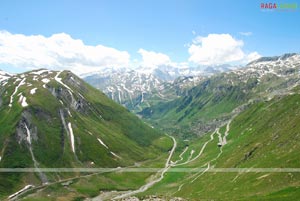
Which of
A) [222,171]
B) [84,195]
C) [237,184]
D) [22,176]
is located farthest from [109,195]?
[237,184]

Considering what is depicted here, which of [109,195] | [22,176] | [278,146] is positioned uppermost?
[278,146]

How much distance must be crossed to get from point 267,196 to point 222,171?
76892mm

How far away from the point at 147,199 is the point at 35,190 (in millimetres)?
111345

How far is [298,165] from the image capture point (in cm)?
10400

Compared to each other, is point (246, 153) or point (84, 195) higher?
point (246, 153)

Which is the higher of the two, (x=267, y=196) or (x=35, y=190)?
(x=267, y=196)

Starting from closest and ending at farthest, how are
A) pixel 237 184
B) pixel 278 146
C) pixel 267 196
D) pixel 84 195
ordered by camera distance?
1. pixel 267 196
2. pixel 237 184
3. pixel 278 146
4. pixel 84 195

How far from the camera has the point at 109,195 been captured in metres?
193

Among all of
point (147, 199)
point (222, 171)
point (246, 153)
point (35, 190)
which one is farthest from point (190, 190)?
point (35, 190)

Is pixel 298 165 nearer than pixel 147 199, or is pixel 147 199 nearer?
pixel 147 199

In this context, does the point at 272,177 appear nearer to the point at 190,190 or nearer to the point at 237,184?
the point at 237,184

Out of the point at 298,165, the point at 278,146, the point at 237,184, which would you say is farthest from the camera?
the point at 278,146

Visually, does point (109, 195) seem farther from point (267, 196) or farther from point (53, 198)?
point (267, 196)

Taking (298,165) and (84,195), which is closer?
(298,165)
